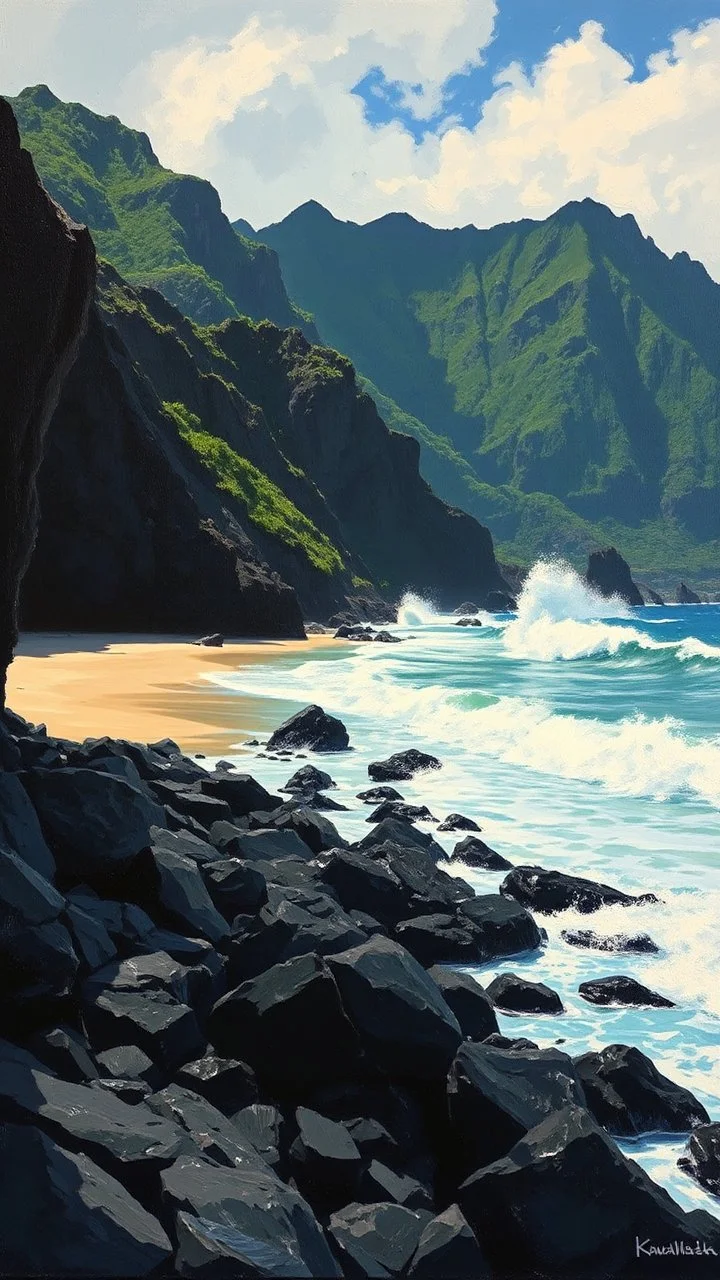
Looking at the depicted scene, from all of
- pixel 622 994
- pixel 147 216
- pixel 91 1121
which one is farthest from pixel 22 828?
pixel 147 216

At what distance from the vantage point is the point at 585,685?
109 feet

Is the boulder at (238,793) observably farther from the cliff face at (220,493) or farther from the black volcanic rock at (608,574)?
the black volcanic rock at (608,574)

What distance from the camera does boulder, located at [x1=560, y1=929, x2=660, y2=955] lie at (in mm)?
8664

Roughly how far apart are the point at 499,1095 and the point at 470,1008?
4.69ft

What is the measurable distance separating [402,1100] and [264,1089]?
0.67 m

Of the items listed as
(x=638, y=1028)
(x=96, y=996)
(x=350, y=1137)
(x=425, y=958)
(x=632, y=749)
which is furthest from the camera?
(x=632, y=749)

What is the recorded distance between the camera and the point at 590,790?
51.0ft

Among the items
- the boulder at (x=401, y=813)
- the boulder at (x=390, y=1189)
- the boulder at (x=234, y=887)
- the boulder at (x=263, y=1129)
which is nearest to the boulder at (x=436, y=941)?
the boulder at (x=234, y=887)

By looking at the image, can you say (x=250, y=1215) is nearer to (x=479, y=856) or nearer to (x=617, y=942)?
(x=617, y=942)

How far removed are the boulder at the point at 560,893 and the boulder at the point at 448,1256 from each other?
5.47 metres

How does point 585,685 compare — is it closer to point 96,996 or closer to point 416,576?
point 96,996

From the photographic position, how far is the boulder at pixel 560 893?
956cm

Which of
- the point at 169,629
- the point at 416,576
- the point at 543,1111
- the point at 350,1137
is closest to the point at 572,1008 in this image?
the point at 543,1111

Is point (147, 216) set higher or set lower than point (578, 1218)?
higher
